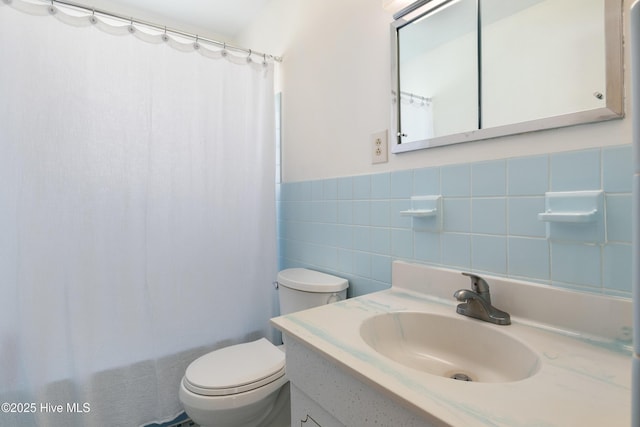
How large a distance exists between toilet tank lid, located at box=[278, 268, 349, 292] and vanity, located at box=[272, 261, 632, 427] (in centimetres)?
25

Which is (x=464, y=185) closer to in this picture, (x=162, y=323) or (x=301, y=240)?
(x=301, y=240)

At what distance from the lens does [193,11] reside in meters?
2.02

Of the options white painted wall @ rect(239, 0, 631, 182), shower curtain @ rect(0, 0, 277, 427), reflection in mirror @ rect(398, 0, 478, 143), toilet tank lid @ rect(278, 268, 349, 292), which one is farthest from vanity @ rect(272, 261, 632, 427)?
shower curtain @ rect(0, 0, 277, 427)

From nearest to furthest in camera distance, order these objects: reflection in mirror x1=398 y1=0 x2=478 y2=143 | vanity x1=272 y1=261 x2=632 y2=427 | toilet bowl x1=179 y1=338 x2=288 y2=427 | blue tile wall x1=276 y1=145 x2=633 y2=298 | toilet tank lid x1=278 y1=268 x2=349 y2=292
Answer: vanity x1=272 y1=261 x2=632 y2=427 → blue tile wall x1=276 y1=145 x2=633 y2=298 → reflection in mirror x1=398 y1=0 x2=478 y2=143 → toilet bowl x1=179 y1=338 x2=288 y2=427 → toilet tank lid x1=278 y1=268 x2=349 y2=292

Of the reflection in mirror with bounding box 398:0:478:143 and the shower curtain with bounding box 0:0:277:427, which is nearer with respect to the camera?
the reflection in mirror with bounding box 398:0:478:143

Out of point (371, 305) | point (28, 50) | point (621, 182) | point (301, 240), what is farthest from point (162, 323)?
point (621, 182)

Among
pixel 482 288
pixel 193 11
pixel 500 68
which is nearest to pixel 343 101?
pixel 500 68

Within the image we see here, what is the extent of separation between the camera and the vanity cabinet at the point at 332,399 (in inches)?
20.4

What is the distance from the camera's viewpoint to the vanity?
0.46 m

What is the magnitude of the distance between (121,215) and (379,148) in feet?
3.82

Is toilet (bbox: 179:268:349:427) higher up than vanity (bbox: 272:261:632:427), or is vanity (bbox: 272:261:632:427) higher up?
vanity (bbox: 272:261:632:427)

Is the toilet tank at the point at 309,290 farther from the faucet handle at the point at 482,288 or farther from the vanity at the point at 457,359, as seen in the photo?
the faucet handle at the point at 482,288

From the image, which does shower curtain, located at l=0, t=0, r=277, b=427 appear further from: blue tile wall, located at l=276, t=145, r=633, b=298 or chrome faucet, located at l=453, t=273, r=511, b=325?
chrome faucet, located at l=453, t=273, r=511, b=325

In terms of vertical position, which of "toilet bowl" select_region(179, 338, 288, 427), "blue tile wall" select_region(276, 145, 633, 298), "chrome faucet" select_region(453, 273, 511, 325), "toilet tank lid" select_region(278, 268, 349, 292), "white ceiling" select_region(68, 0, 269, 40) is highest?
"white ceiling" select_region(68, 0, 269, 40)
